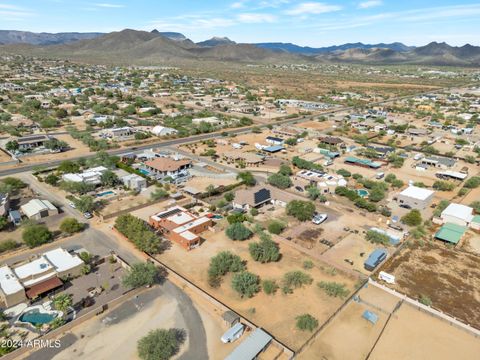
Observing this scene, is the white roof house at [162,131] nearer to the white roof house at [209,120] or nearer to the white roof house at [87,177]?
the white roof house at [209,120]

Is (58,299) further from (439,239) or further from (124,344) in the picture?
(439,239)

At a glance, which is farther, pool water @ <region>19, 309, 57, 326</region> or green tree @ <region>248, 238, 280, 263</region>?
green tree @ <region>248, 238, 280, 263</region>

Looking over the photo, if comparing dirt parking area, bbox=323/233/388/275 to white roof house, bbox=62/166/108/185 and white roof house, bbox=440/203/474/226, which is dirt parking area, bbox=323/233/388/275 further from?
white roof house, bbox=62/166/108/185

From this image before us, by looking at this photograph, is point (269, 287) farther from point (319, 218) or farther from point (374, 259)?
point (319, 218)

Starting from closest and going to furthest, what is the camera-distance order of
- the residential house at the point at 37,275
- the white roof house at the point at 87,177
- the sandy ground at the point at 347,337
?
the sandy ground at the point at 347,337 < the residential house at the point at 37,275 < the white roof house at the point at 87,177

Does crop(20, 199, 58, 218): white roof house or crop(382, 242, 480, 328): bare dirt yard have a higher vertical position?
crop(20, 199, 58, 218): white roof house

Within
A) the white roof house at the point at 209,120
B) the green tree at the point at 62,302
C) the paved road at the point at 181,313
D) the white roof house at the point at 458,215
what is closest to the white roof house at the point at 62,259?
the green tree at the point at 62,302

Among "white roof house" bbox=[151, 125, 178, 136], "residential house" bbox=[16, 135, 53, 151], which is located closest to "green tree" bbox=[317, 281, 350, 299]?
"white roof house" bbox=[151, 125, 178, 136]
